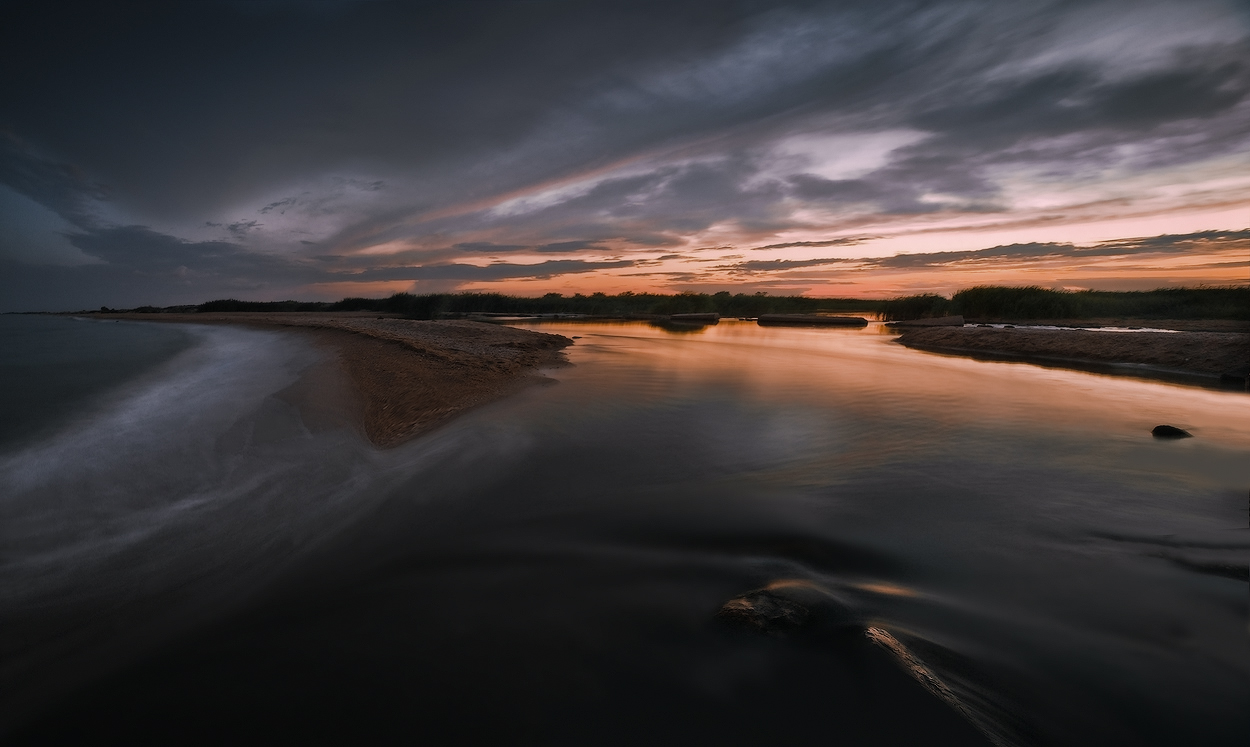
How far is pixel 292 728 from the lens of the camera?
7.49ft

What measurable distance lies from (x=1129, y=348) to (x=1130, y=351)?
0.22m

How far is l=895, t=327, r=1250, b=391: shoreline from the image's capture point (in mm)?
13703

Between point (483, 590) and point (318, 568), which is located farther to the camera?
point (318, 568)

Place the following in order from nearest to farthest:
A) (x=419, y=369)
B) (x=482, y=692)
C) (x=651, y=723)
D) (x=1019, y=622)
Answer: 1. (x=651, y=723)
2. (x=482, y=692)
3. (x=1019, y=622)
4. (x=419, y=369)

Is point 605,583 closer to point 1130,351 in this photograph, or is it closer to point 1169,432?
point 1169,432

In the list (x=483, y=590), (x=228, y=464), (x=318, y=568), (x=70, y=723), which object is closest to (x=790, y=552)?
(x=483, y=590)

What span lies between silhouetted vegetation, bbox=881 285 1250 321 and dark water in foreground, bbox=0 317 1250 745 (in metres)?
35.7

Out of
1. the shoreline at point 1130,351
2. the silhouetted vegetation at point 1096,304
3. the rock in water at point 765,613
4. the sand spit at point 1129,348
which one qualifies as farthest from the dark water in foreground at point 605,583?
the silhouetted vegetation at point 1096,304

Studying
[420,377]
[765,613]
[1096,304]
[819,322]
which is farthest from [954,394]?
[819,322]

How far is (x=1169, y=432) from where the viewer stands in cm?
764

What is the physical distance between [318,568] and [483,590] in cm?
150

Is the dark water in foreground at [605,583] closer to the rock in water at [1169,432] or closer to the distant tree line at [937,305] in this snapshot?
the rock in water at [1169,432]

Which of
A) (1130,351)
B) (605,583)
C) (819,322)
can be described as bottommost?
(819,322)

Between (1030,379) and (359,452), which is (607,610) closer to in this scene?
(359,452)
